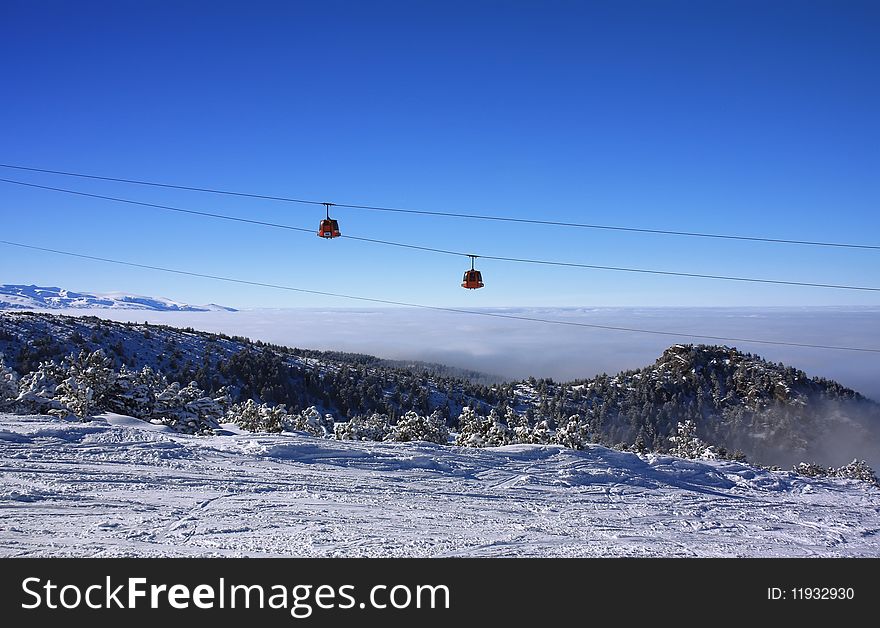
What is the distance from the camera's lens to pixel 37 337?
257ft

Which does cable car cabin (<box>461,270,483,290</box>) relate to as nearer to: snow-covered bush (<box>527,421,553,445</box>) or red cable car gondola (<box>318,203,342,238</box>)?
red cable car gondola (<box>318,203,342,238</box>)

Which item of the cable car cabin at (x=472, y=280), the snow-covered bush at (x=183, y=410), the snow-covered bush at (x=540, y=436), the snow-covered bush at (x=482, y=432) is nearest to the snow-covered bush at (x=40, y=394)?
the snow-covered bush at (x=183, y=410)

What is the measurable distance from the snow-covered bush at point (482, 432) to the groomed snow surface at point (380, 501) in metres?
12.0

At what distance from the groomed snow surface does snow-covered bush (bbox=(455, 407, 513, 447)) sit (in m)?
12.0

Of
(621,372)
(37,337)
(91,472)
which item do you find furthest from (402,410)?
(91,472)

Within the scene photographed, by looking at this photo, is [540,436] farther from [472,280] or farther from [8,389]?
[8,389]

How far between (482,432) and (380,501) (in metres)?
20.4

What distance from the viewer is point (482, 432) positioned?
91.3 feet

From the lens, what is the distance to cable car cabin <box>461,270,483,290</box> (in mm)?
14227

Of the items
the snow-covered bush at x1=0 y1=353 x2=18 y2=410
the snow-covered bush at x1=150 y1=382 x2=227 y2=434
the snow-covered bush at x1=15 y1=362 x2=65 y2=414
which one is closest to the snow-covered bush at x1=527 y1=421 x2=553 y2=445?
the snow-covered bush at x1=150 y1=382 x2=227 y2=434

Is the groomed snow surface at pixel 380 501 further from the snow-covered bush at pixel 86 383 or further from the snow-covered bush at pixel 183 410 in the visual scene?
the snow-covered bush at pixel 183 410

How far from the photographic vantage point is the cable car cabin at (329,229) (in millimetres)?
13688
